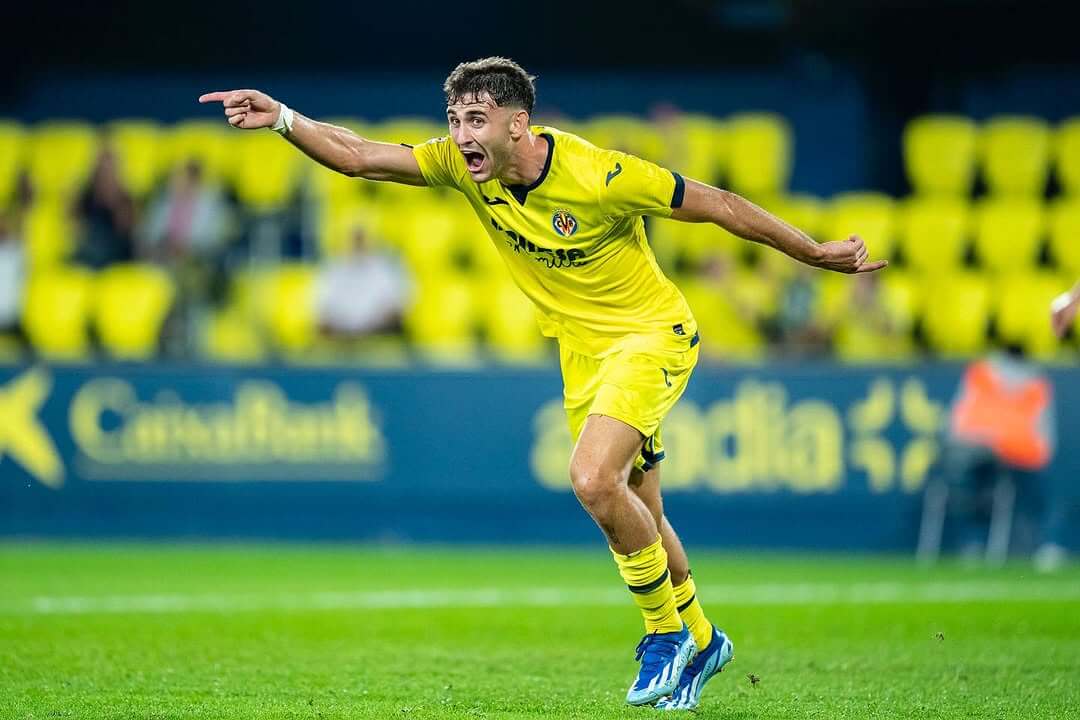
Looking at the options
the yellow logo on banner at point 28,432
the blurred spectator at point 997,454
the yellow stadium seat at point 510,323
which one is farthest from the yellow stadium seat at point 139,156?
the blurred spectator at point 997,454

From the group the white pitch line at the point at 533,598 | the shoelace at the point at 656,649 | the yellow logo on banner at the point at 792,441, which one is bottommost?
the white pitch line at the point at 533,598

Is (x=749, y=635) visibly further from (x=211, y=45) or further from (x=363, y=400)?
(x=211, y=45)

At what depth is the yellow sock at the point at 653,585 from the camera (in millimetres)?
6281

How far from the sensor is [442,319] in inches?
562

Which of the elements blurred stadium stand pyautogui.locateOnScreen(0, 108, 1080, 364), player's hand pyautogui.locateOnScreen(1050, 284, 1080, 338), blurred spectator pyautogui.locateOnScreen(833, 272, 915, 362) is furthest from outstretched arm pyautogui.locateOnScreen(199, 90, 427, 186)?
blurred spectator pyautogui.locateOnScreen(833, 272, 915, 362)

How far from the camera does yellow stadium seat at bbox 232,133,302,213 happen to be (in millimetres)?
15477

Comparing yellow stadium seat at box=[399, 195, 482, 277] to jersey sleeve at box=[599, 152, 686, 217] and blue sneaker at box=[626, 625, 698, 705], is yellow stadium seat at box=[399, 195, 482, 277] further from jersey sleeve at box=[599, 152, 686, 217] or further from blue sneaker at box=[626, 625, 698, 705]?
blue sneaker at box=[626, 625, 698, 705]

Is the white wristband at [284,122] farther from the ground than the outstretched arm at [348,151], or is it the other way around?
the white wristband at [284,122]

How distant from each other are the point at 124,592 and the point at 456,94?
16.7ft

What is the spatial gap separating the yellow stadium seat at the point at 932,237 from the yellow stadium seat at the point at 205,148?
6.34 m

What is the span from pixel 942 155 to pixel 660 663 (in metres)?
10.5

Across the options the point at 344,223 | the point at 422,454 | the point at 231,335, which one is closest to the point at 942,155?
the point at 344,223

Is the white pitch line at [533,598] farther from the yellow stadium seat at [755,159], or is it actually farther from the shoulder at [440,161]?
the yellow stadium seat at [755,159]

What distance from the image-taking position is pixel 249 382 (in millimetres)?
13227
